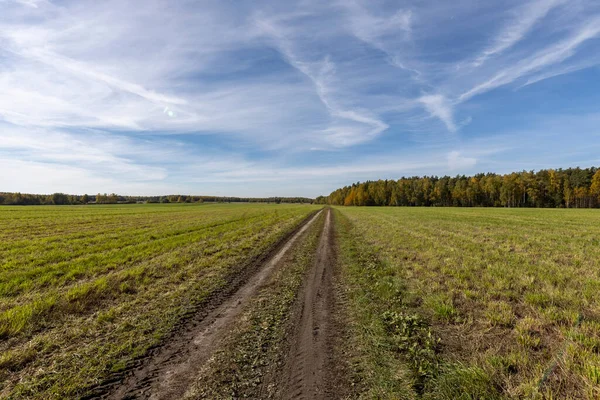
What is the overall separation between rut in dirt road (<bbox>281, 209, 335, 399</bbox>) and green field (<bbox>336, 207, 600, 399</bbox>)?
0.55m

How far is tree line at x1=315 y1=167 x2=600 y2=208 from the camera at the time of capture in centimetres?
9081

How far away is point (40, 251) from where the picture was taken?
1373 centimetres

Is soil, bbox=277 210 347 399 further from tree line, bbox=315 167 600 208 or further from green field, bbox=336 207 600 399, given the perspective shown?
tree line, bbox=315 167 600 208

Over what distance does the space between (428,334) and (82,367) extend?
620 centimetres

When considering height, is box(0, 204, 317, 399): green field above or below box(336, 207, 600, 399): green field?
below

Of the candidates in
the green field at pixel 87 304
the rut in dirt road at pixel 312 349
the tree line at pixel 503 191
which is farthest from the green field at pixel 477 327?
the tree line at pixel 503 191

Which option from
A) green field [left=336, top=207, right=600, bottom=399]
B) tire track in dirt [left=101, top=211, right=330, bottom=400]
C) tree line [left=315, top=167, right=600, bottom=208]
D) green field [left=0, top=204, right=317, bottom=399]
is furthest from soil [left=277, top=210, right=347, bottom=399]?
tree line [left=315, top=167, right=600, bottom=208]

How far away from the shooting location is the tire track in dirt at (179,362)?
377cm

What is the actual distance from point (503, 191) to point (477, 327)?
120 metres

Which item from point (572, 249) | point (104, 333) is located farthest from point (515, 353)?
point (572, 249)

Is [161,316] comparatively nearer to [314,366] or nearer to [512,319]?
[314,366]

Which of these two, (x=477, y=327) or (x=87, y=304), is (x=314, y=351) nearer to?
(x=477, y=327)

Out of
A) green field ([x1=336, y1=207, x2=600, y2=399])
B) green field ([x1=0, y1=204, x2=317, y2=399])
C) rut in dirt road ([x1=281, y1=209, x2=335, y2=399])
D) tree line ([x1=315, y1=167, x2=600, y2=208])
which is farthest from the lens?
tree line ([x1=315, y1=167, x2=600, y2=208])

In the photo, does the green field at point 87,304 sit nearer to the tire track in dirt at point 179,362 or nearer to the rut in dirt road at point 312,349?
the tire track in dirt at point 179,362
